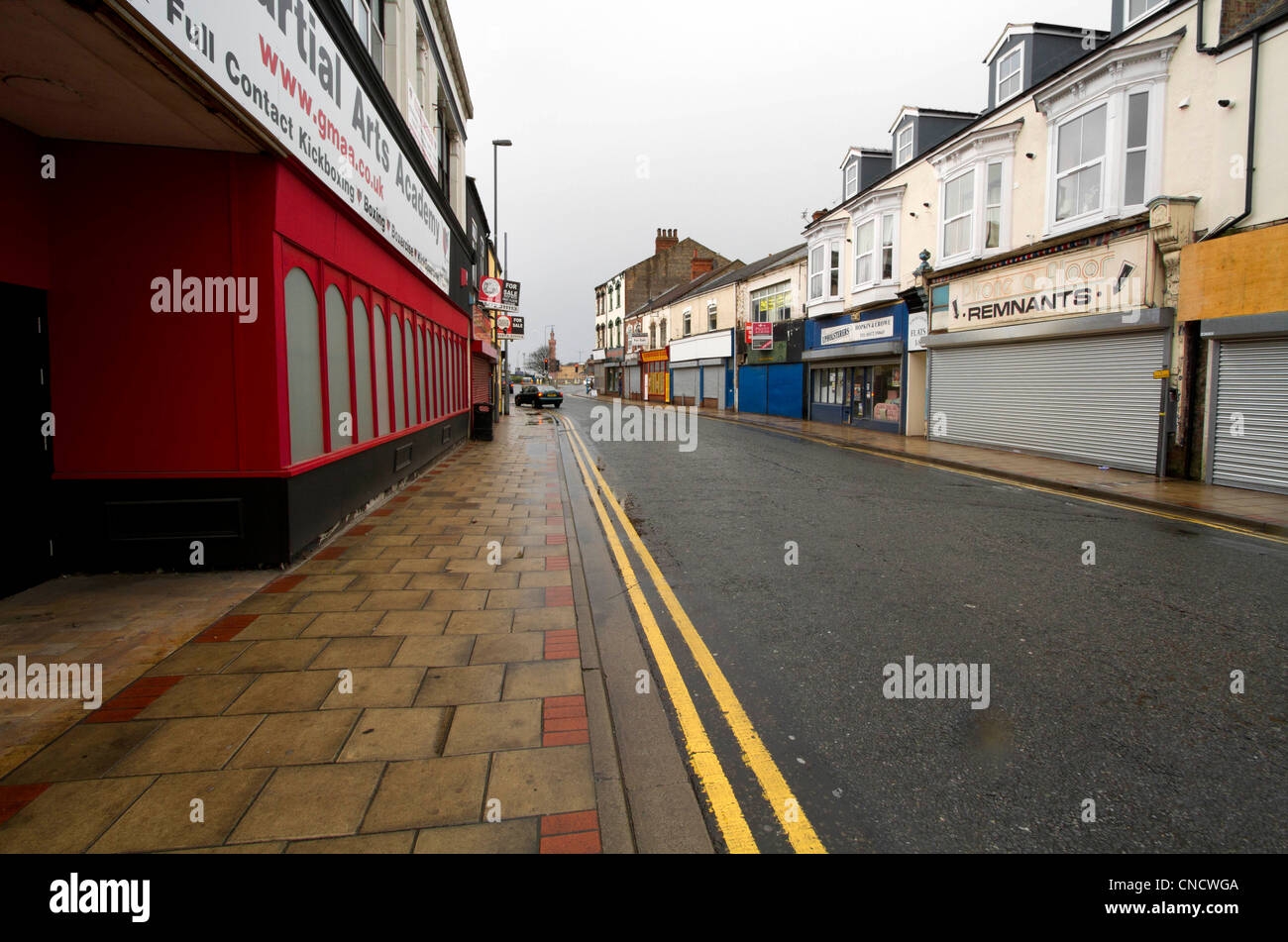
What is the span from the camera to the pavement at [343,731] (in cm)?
250

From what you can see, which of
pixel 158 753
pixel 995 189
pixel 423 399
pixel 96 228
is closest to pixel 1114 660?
pixel 158 753

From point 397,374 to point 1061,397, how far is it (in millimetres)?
13710

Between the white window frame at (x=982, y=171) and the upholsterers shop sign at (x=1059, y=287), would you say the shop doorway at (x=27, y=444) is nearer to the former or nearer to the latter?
the upholsterers shop sign at (x=1059, y=287)

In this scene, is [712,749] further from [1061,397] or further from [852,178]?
[852,178]

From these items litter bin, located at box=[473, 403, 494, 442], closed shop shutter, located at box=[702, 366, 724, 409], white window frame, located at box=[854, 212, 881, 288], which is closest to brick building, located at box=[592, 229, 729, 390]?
closed shop shutter, located at box=[702, 366, 724, 409]

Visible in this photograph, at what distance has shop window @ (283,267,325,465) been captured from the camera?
605 centimetres

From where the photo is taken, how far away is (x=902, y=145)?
2117cm

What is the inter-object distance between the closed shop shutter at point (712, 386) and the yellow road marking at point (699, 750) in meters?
33.6

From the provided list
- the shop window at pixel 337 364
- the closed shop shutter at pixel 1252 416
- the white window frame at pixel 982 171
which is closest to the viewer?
the shop window at pixel 337 364

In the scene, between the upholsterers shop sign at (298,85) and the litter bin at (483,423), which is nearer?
the upholsterers shop sign at (298,85)

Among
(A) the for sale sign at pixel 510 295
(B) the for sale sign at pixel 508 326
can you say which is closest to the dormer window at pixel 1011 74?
(A) the for sale sign at pixel 510 295

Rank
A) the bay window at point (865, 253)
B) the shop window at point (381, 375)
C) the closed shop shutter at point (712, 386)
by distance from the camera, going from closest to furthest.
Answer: the shop window at point (381, 375) → the bay window at point (865, 253) → the closed shop shutter at point (712, 386)

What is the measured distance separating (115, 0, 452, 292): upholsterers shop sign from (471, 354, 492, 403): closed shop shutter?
1389cm

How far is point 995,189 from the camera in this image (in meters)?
16.4
